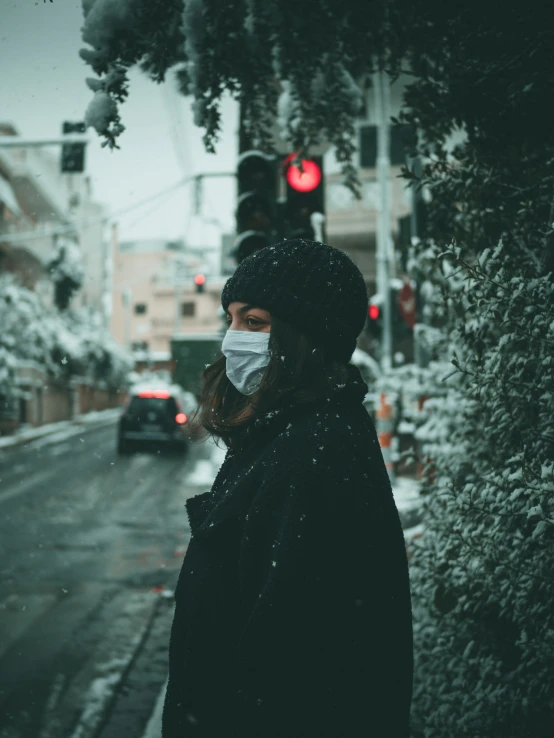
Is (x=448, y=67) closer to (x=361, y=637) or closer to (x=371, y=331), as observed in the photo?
(x=361, y=637)

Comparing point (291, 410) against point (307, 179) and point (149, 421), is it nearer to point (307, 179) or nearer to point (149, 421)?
point (307, 179)

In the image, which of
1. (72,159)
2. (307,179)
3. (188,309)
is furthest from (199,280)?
(188,309)

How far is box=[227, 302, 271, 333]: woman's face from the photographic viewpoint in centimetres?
181

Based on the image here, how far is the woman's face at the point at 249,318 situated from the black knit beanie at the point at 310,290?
34mm

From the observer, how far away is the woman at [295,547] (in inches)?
59.1

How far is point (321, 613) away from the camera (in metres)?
1.52

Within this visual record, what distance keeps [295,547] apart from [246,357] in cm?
54

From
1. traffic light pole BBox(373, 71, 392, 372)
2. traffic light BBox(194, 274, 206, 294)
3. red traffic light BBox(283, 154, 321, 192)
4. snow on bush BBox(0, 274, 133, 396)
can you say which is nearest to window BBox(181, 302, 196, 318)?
snow on bush BBox(0, 274, 133, 396)

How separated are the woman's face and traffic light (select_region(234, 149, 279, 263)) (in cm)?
357

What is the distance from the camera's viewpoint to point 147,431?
20094 mm

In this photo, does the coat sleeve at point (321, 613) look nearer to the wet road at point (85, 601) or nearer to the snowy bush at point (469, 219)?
the snowy bush at point (469, 219)

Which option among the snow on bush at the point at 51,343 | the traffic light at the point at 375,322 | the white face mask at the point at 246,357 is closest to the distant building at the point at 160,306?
the snow on bush at the point at 51,343

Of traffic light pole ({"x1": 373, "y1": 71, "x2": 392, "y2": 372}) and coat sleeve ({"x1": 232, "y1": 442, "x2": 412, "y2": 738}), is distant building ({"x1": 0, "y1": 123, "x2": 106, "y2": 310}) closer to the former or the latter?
traffic light pole ({"x1": 373, "y1": 71, "x2": 392, "y2": 372})

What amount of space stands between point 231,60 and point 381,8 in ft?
2.32
